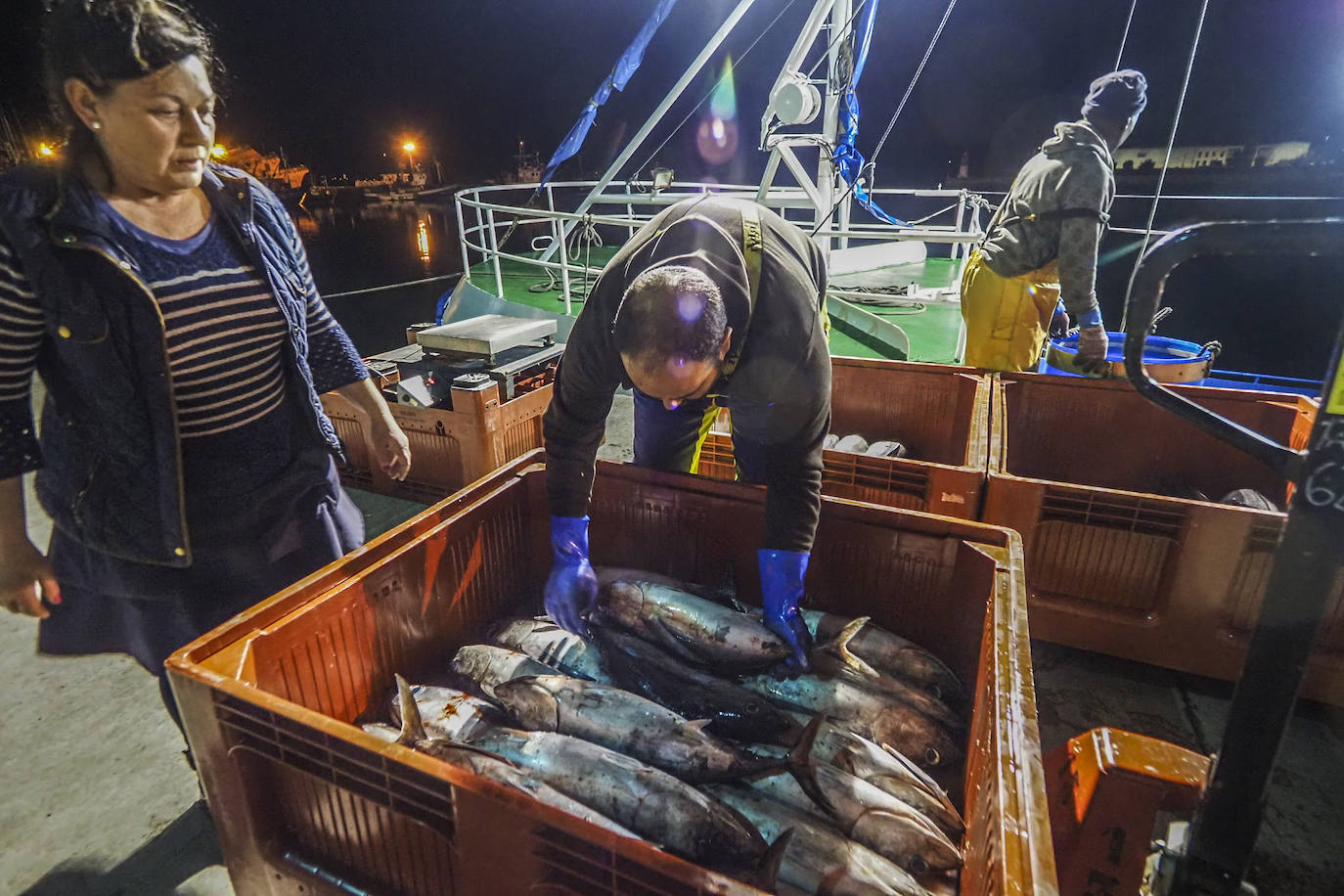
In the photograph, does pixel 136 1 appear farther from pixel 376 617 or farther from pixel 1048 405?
pixel 1048 405

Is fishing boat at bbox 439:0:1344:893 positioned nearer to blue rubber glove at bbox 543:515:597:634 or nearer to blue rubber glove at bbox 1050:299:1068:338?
blue rubber glove at bbox 1050:299:1068:338

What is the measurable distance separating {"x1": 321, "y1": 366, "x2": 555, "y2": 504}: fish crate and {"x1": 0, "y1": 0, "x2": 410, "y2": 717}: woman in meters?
1.74

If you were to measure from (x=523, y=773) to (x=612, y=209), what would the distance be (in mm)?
23077

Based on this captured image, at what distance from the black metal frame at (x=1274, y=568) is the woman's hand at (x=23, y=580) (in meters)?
2.36

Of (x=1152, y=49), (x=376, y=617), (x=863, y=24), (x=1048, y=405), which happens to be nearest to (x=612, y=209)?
(x=863, y=24)

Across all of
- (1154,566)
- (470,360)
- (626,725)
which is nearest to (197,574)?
(626,725)

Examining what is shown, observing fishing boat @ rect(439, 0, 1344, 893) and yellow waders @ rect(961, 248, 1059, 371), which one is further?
yellow waders @ rect(961, 248, 1059, 371)

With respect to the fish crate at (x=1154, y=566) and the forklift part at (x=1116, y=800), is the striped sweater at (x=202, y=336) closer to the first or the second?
the forklift part at (x=1116, y=800)

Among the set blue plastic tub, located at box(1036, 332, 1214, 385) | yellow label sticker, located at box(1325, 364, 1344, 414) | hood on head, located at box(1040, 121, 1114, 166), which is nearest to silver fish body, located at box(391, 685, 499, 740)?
yellow label sticker, located at box(1325, 364, 1344, 414)

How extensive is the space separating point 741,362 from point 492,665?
4.24ft

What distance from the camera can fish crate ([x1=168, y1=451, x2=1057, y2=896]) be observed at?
117cm

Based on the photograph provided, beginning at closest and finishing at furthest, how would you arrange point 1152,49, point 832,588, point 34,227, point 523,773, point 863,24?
point 34,227, point 523,773, point 832,588, point 863,24, point 1152,49

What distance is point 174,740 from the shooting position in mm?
2525

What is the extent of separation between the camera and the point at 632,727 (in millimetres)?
1917
